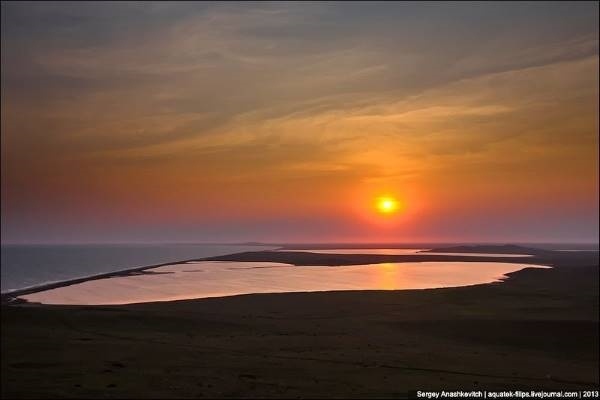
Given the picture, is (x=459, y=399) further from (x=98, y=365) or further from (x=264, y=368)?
(x=98, y=365)

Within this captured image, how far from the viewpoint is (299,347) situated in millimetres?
35062

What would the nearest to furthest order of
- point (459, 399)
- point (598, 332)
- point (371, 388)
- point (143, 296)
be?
point (459, 399)
point (371, 388)
point (598, 332)
point (143, 296)

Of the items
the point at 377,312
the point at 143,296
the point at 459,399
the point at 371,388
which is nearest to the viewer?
the point at 459,399

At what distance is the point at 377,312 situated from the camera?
5347 cm

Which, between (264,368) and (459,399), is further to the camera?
(264,368)

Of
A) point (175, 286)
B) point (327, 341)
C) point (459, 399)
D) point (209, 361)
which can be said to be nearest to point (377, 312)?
point (327, 341)

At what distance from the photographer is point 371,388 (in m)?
25.1

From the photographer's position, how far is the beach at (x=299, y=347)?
2584 cm

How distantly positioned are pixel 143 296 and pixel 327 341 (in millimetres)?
39838

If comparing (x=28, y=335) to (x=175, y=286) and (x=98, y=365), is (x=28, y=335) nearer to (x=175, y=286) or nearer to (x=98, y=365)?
(x=98, y=365)

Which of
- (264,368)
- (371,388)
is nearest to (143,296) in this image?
(264,368)

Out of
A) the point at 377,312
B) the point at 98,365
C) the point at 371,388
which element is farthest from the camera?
the point at 377,312

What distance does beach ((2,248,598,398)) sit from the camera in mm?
25844

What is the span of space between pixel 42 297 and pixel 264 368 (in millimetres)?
52170
